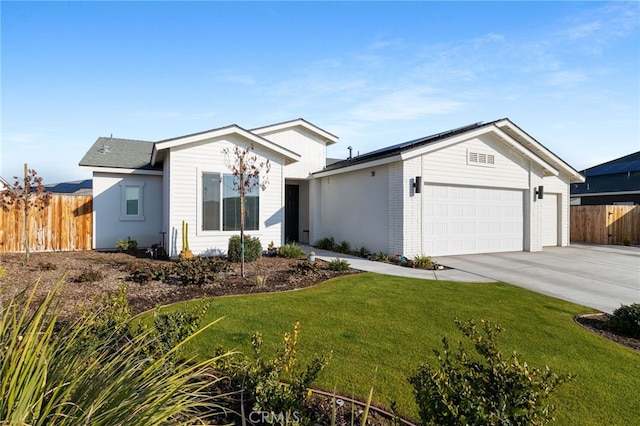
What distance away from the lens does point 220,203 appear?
453 inches

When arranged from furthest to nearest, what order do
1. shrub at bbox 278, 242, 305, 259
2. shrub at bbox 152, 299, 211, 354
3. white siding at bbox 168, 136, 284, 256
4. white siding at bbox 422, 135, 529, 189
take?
1. white siding at bbox 422, 135, 529, 189
2. shrub at bbox 278, 242, 305, 259
3. white siding at bbox 168, 136, 284, 256
4. shrub at bbox 152, 299, 211, 354

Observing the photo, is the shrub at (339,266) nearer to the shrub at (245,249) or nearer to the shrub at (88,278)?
the shrub at (245,249)

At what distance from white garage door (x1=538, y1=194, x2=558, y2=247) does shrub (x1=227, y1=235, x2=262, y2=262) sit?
13845mm

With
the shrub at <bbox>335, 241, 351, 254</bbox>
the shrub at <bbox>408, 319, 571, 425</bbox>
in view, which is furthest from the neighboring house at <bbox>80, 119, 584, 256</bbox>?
the shrub at <bbox>408, 319, 571, 425</bbox>

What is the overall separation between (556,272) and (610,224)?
11.5 meters

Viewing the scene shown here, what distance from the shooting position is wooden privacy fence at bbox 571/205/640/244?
57.2 ft

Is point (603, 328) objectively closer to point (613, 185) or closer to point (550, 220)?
point (550, 220)

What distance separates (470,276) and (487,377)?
24.9 feet

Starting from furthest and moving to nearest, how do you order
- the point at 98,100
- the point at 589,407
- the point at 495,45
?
the point at 98,100
the point at 495,45
the point at 589,407

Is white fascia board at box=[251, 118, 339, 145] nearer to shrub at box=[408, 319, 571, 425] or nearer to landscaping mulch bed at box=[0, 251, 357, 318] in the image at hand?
landscaping mulch bed at box=[0, 251, 357, 318]

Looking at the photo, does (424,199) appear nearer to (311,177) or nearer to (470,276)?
(470,276)

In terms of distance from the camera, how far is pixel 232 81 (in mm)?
10969

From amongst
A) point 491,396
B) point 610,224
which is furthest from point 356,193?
point 610,224

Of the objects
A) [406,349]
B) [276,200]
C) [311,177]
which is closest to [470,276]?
[406,349]
